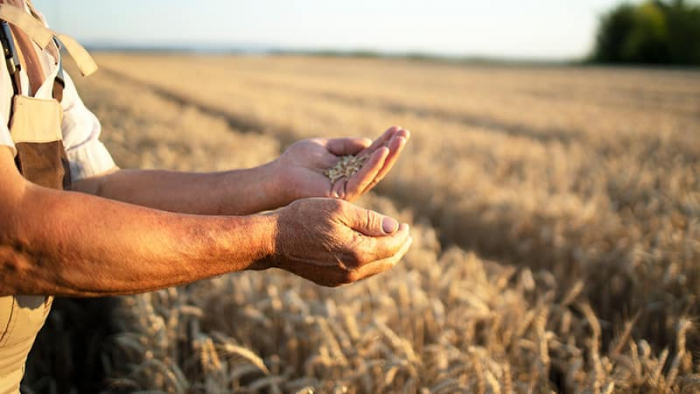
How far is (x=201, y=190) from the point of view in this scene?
1629mm

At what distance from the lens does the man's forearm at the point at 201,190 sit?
5.21ft

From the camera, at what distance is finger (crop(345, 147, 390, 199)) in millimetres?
1510

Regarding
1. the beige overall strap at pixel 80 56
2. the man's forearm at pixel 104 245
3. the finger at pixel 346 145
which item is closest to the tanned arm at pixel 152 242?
the man's forearm at pixel 104 245

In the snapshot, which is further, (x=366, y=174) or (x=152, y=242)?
(x=366, y=174)

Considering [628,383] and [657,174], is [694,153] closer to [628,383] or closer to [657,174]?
[657,174]

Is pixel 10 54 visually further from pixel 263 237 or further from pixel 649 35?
pixel 649 35

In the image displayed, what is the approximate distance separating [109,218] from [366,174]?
0.76 meters

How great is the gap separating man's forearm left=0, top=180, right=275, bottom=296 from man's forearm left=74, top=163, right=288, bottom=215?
539mm

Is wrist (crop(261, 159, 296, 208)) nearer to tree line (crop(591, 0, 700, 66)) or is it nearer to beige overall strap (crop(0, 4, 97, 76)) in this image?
beige overall strap (crop(0, 4, 97, 76))

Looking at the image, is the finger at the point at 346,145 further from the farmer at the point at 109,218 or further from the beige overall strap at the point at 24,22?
the beige overall strap at the point at 24,22

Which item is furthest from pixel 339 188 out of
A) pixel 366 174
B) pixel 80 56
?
pixel 80 56

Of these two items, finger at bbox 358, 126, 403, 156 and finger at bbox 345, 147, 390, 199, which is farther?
finger at bbox 358, 126, 403, 156

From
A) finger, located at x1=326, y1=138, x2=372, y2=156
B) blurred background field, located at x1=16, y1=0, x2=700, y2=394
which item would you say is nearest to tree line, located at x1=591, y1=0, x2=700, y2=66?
blurred background field, located at x1=16, y1=0, x2=700, y2=394

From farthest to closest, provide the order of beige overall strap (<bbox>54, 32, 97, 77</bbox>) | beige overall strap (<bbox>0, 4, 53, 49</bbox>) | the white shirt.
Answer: the white shirt
beige overall strap (<bbox>54, 32, 97, 77</bbox>)
beige overall strap (<bbox>0, 4, 53, 49</bbox>)
